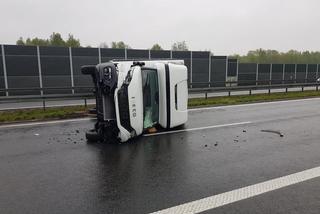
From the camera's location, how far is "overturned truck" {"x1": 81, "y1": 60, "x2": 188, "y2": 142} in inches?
273

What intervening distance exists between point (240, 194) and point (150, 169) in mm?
1757

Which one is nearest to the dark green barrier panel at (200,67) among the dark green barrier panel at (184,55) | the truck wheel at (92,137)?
the dark green barrier panel at (184,55)

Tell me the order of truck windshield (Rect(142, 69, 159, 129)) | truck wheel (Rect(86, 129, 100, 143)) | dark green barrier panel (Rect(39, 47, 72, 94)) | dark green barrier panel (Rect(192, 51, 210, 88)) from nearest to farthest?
truck wheel (Rect(86, 129, 100, 143))
truck windshield (Rect(142, 69, 159, 129))
dark green barrier panel (Rect(39, 47, 72, 94))
dark green barrier panel (Rect(192, 51, 210, 88))

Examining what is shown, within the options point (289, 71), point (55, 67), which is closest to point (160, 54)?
point (55, 67)

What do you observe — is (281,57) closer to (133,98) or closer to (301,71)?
(301,71)

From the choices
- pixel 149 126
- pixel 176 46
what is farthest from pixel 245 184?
pixel 176 46

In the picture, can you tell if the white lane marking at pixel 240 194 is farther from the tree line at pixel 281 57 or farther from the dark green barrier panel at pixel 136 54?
the tree line at pixel 281 57

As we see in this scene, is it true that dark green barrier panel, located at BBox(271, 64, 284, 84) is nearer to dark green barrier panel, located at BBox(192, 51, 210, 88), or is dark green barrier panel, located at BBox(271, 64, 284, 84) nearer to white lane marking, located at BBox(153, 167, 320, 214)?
dark green barrier panel, located at BBox(192, 51, 210, 88)

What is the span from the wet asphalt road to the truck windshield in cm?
61

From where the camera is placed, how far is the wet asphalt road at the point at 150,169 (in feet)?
12.9

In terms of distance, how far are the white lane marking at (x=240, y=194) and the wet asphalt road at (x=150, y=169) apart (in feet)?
0.37

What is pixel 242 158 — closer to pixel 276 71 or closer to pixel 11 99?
pixel 11 99

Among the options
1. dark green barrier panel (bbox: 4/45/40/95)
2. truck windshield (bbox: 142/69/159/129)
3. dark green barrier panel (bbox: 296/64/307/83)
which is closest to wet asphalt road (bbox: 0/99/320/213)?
truck windshield (bbox: 142/69/159/129)

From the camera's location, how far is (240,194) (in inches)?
164
